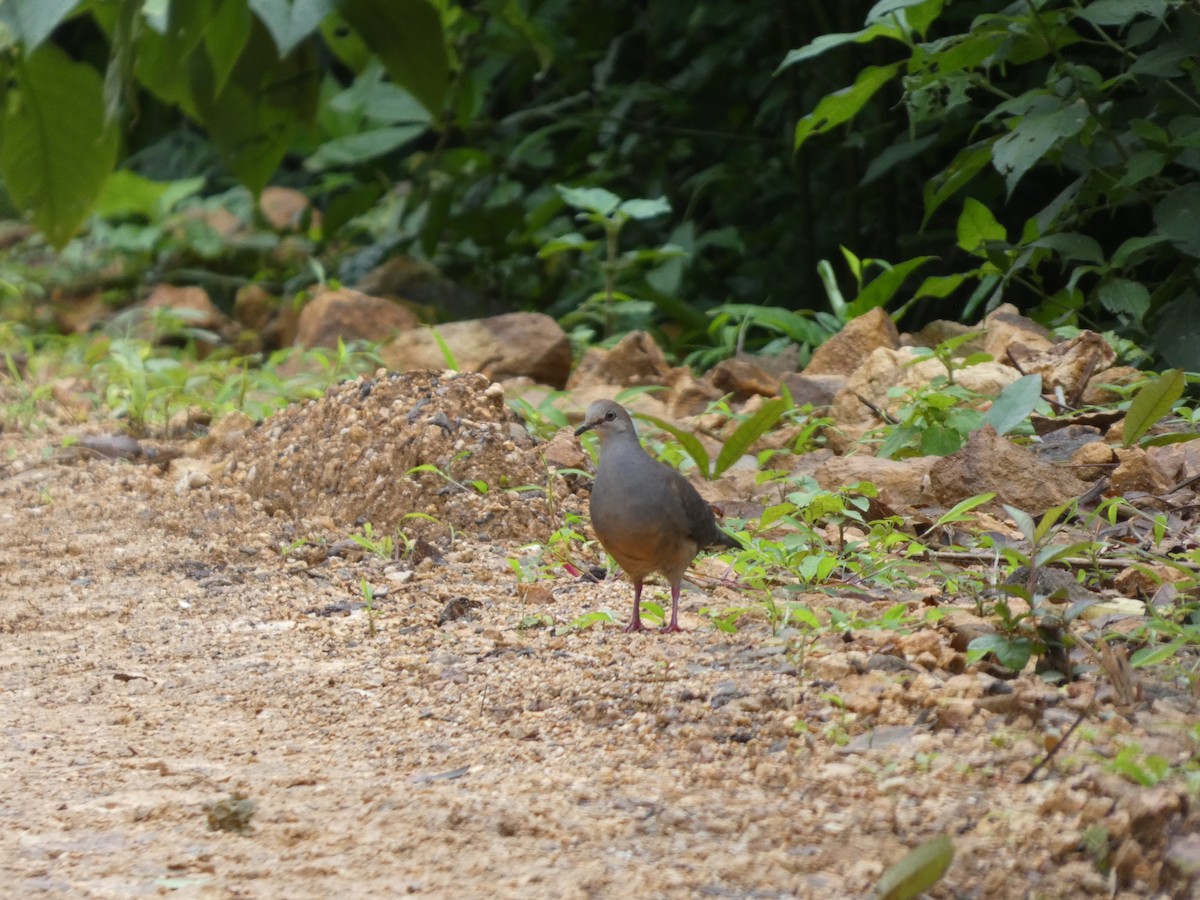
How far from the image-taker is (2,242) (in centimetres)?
830

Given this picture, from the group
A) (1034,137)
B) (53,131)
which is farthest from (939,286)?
(53,131)

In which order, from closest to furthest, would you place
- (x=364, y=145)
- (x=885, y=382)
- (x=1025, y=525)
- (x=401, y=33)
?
(x=1025, y=525) → (x=401, y=33) → (x=885, y=382) → (x=364, y=145)

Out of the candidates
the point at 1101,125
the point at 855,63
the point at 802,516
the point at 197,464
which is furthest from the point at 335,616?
the point at 855,63

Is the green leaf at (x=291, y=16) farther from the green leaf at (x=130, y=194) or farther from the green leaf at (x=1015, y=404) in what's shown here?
the green leaf at (x=130, y=194)

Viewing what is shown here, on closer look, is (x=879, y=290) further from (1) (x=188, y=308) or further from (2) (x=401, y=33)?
(1) (x=188, y=308)

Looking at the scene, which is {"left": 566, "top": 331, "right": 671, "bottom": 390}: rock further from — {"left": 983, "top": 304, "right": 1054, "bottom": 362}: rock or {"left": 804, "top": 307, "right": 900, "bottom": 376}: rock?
{"left": 983, "top": 304, "right": 1054, "bottom": 362}: rock

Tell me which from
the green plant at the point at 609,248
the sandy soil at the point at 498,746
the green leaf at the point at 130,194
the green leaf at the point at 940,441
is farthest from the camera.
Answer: the green leaf at the point at 130,194

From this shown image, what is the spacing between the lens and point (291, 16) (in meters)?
3.04

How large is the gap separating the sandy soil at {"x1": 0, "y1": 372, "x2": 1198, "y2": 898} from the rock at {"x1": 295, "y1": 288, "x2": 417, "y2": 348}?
86.3 inches

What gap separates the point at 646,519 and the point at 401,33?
4.45 feet

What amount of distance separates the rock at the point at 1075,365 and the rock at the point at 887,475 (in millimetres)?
619

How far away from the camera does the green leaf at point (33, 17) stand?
2.81 metres

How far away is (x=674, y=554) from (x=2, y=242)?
666 centimetres

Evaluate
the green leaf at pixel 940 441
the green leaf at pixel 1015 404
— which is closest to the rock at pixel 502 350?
the green leaf at pixel 940 441
